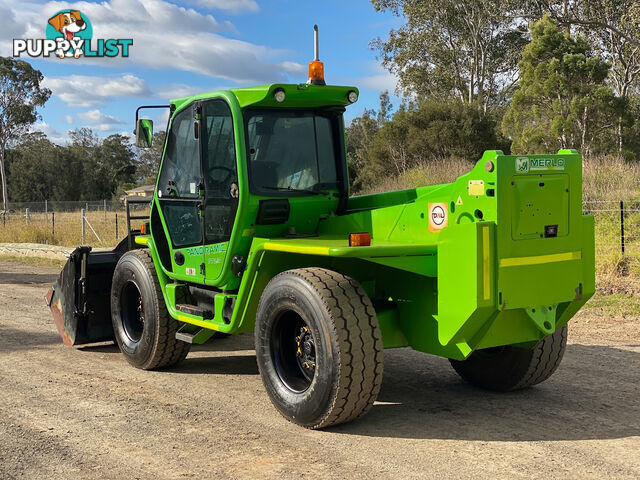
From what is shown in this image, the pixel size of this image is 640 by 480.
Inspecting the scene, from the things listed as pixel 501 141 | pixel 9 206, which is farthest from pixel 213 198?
pixel 9 206

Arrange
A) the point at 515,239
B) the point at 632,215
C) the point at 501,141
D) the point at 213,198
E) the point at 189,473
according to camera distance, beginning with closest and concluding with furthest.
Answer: the point at 189,473 → the point at 515,239 → the point at 213,198 → the point at 632,215 → the point at 501,141

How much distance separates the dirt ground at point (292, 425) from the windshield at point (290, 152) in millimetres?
1723

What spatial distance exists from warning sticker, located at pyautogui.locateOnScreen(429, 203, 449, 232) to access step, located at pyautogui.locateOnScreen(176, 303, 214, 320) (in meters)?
2.02

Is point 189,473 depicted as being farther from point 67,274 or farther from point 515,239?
point 67,274

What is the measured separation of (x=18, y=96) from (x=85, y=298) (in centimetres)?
5020

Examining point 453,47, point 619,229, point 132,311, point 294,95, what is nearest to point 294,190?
point 294,95

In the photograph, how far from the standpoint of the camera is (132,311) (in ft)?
22.8

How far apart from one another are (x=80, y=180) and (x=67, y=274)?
63546 millimetres

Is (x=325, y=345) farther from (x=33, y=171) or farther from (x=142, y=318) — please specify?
(x=33, y=171)

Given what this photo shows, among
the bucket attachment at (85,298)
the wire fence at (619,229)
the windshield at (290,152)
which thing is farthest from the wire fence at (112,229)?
the windshield at (290,152)

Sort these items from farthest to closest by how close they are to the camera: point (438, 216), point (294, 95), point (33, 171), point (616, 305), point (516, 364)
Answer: point (33, 171), point (616, 305), point (294, 95), point (516, 364), point (438, 216)

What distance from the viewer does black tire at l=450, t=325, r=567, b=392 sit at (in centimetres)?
533

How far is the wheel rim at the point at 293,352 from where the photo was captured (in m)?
4.87

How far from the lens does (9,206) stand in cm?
4841
